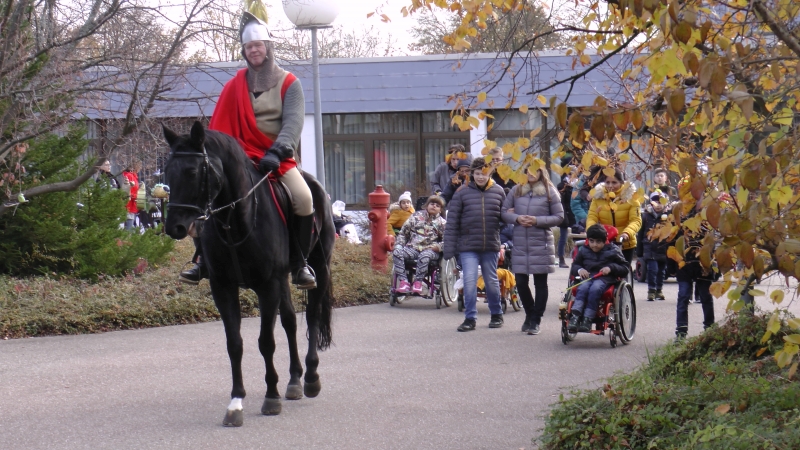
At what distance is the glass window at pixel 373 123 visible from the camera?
93.7 feet

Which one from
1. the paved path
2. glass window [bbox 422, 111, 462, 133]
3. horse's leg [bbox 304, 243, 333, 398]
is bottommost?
the paved path

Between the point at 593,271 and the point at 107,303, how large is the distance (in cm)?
573

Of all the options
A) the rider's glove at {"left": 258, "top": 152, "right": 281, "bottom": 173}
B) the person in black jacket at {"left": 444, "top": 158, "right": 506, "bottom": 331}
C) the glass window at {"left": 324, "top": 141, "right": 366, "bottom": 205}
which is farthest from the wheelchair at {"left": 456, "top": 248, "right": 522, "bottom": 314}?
the glass window at {"left": 324, "top": 141, "right": 366, "bottom": 205}

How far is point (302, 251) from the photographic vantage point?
311 inches

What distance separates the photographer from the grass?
1170 cm

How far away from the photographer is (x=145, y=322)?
12.3 meters

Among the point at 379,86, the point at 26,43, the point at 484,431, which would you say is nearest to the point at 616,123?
A: the point at 484,431

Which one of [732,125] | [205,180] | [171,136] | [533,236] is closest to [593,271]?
[533,236]

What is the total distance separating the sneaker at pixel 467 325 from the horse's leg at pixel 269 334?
15.5ft

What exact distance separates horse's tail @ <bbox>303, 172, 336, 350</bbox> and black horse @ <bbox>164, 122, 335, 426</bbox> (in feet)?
1.60

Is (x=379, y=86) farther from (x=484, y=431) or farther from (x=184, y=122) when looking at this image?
(x=484, y=431)

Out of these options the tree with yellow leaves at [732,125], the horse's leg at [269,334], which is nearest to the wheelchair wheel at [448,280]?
the horse's leg at [269,334]

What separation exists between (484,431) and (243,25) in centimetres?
351

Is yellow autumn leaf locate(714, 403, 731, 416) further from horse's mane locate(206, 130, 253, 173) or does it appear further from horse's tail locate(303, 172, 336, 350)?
horse's tail locate(303, 172, 336, 350)
